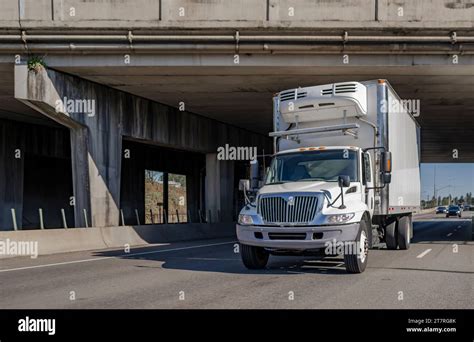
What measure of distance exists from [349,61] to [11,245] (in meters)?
11.9

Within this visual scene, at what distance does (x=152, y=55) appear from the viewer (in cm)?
1964

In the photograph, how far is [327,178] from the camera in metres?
12.1

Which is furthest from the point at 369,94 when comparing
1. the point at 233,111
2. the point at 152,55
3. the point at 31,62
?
the point at 233,111

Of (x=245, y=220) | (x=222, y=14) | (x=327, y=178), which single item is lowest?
(x=245, y=220)

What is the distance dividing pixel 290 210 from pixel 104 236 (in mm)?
10895

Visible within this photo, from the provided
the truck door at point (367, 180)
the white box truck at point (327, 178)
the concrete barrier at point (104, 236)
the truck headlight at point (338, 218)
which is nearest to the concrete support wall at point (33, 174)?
the concrete barrier at point (104, 236)

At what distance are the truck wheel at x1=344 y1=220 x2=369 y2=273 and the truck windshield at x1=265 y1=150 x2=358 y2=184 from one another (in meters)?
1.20

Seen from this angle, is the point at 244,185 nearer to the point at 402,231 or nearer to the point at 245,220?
the point at 245,220

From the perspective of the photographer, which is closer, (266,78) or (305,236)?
(305,236)

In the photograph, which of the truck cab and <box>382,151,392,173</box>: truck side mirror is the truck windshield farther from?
<box>382,151,392,173</box>: truck side mirror

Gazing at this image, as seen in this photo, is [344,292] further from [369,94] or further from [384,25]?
[384,25]

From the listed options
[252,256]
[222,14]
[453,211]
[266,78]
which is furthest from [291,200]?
[453,211]

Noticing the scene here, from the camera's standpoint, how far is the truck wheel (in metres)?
11.2

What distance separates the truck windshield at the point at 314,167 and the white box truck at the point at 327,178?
2cm
